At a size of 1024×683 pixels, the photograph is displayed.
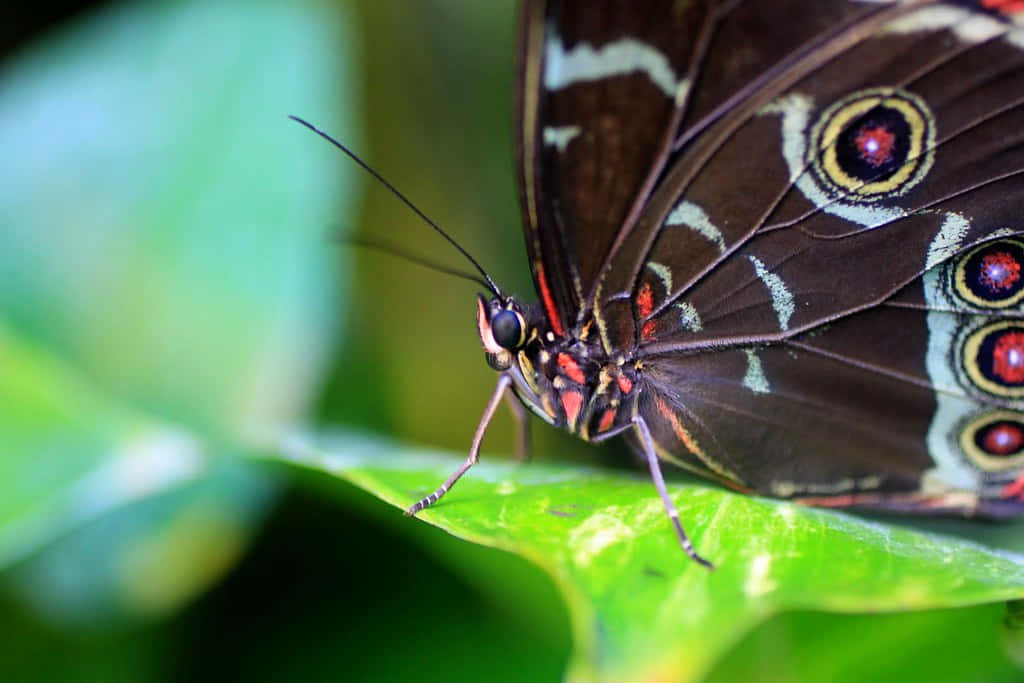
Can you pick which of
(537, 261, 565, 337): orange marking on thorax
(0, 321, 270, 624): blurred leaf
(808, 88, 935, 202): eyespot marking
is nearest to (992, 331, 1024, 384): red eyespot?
(808, 88, 935, 202): eyespot marking

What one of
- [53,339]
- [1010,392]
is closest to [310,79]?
[53,339]

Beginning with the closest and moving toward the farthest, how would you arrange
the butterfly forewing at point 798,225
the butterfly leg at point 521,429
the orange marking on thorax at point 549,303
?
the butterfly forewing at point 798,225
the orange marking on thorax at point 549,303
the butterfly leg at point 521,429

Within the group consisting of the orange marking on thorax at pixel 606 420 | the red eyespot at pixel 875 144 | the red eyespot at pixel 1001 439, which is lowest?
the red eyespot at pixel 1001 439

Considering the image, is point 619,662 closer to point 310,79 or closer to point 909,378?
point 909,378

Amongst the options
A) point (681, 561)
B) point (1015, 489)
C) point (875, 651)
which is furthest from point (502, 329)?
point (1015, 489)

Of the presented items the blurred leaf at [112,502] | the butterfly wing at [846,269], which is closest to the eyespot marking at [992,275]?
the butterfly wing at [846,269]

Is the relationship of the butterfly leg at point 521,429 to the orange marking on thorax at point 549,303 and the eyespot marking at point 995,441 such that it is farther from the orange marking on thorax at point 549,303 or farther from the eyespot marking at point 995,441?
the eyespot marking at point 995,441
